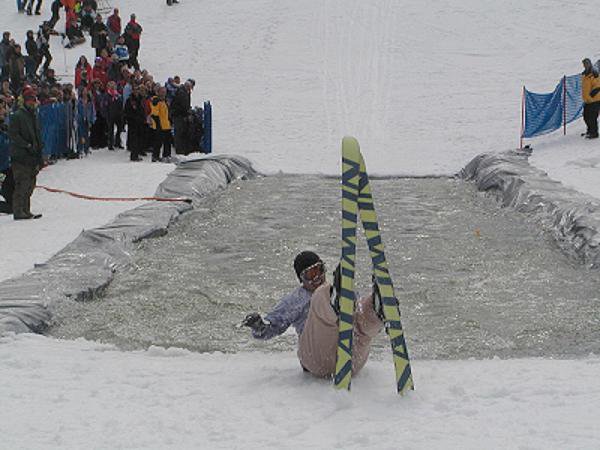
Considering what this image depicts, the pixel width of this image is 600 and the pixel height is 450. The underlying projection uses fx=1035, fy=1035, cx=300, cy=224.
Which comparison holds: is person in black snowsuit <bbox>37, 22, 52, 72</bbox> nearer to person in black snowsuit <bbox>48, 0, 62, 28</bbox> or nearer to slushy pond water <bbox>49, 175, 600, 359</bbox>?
person in black snowsuit <bbox>48, 0, 62, 28</bbox>

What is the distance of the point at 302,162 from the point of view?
18.1m

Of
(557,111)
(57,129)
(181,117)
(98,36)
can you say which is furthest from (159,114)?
(98,36)

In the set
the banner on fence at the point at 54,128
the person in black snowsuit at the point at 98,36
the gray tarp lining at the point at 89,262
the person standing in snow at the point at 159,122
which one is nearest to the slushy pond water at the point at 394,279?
the gray tarp lining at the point at 89,262

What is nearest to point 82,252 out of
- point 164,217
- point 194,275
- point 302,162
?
point 194,275

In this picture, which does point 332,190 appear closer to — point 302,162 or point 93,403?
point 302,162

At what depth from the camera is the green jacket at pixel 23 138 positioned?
12.2 metres

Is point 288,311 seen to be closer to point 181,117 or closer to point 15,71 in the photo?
point 181,117

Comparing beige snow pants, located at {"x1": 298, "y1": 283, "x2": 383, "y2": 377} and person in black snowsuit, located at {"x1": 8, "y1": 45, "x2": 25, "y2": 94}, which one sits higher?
person in black snowsuit, located at {"x1": 8, "y1": 45, "x2": 25, "y2": 94}

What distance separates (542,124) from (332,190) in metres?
5.01


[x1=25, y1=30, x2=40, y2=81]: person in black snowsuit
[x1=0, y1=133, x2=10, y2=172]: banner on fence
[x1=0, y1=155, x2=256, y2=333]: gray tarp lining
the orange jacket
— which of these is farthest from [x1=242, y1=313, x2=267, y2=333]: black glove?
the orange jacket

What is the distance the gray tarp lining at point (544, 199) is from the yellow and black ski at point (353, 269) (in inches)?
183

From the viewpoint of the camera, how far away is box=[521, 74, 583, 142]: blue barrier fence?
60.4 feet

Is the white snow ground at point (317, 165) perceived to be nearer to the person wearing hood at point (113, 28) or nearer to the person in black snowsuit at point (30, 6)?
the person in black snowsuit at point (30, 6)

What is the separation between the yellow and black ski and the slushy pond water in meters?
1.59
